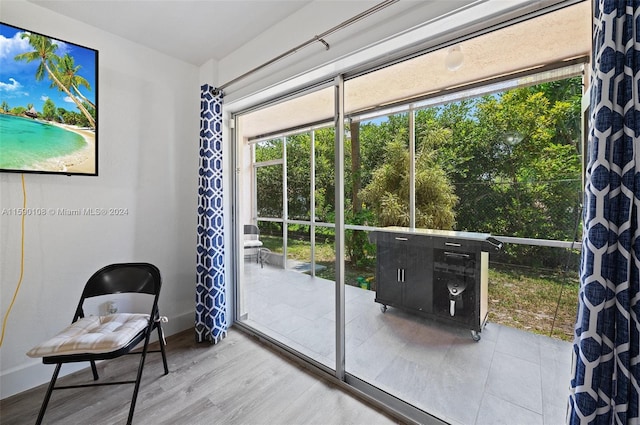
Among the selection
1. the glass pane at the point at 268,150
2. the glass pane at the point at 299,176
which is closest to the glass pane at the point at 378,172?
the glass pane at the point at 299,176

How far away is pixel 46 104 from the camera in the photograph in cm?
179

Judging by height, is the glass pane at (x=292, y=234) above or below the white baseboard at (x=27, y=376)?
above

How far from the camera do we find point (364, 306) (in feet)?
6.41

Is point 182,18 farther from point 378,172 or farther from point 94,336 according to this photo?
point 94,336

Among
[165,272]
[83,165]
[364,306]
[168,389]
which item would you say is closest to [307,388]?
[364,306]

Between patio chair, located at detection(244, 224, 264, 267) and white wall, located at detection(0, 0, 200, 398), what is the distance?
53cm

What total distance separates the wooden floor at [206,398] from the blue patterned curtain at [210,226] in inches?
12.0

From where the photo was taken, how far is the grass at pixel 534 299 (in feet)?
4.19

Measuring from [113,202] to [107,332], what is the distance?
1069 mm

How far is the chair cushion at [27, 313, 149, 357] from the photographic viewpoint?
1.40m

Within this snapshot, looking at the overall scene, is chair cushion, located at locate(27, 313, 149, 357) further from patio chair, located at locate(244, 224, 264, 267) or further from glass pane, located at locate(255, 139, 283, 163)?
glass pane, located at locate(255, 139, 283, 163)

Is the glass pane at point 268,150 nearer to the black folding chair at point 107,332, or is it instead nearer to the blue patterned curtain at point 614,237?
the black folding chair at point 107,332

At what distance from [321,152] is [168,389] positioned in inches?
78.3

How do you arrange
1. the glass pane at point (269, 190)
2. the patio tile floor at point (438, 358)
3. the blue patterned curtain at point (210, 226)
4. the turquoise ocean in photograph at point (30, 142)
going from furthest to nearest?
the glass pane at point (269, 190) < the blue patterned curtain at point (210, 226) < the turquoise ocean in photograph at point (30, 142) < the patio tile floor at point (438, 358)
